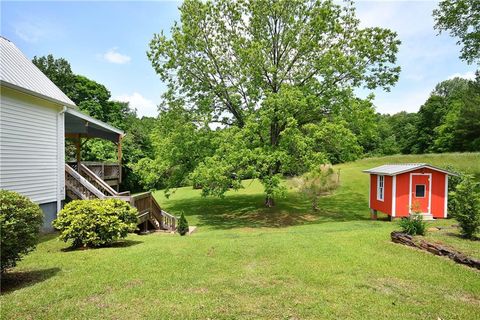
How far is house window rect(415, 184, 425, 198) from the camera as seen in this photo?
1609 centimetres

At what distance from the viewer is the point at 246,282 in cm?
574

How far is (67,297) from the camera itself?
4891 millimetres

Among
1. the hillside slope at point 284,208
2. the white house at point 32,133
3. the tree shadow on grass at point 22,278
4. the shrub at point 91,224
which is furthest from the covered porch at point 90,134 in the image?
the tree shadow on grass at point 22,278

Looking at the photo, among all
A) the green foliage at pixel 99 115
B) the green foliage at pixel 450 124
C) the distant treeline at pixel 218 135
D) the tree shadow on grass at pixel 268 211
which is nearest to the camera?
the distant treeline at pixel 218 135

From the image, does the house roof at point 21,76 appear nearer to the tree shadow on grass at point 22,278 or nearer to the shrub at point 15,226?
the shrub at point 15,226

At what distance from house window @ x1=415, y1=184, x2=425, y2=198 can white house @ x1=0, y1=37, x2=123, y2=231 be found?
15.8 m

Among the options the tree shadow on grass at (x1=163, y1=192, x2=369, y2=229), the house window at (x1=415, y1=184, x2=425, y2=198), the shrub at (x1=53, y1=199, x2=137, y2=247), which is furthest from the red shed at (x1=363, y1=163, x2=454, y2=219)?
the shrub at (x1=53, y1=199, x2=137, y2=247)

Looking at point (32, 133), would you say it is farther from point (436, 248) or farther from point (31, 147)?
point (436, 248)

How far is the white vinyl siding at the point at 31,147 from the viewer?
9602 millimetres

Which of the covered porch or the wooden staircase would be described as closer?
the wooden staircase

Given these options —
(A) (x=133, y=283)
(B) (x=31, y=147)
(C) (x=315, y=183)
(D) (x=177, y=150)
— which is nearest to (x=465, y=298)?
(A) (x=133, y=283)

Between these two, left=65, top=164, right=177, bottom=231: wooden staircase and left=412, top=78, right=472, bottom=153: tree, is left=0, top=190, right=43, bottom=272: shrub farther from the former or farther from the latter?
left=412, top=78, right=472, bottom=153: tree

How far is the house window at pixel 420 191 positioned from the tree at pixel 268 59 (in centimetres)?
637

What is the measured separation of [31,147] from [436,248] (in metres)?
13.0
